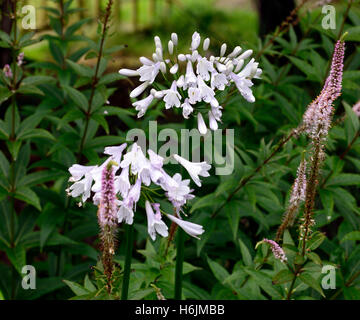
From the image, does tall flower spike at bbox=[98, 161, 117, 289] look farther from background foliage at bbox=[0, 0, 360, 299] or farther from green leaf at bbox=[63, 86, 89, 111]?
green leaf at bbox=[63, 86, 89, 111]

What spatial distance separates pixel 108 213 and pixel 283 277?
1005 mm

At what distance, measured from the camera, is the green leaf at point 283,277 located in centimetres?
233

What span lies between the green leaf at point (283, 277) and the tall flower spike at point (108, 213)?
82 cm

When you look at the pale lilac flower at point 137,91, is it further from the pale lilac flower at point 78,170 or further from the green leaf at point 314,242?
the green leaf at point 314,242

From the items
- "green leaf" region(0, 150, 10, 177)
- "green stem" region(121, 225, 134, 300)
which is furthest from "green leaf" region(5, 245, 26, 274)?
"green stem" region(121, 225, 134, 300)

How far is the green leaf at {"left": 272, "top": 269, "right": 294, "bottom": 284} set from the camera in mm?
2330

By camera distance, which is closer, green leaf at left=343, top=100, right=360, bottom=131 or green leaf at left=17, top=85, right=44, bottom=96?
green leaf at left=17, top=85, right=44, bottom=96

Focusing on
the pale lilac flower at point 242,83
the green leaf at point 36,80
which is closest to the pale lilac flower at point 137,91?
the pale lilac flower at point 242,83

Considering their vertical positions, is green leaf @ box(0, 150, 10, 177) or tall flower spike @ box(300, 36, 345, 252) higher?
tall flower spike @ box(300, 36, 345, 252)

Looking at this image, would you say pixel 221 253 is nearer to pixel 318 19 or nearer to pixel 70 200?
pixel 70 200

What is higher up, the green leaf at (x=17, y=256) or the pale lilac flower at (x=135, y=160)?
the pale lilac flower at (x=135, y=160)

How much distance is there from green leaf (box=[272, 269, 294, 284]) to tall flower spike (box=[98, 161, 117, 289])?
0.82 metres
